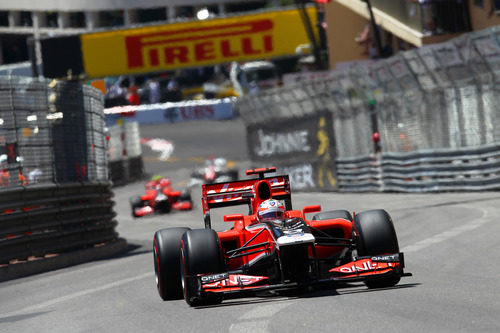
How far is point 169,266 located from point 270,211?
112cm

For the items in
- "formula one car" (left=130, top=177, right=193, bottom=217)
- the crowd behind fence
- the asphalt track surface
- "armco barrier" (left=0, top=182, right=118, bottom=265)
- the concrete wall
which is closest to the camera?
the asphalt track surface

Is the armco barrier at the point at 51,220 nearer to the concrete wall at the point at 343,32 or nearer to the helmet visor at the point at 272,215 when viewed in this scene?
the helmet visor at the point at 272,215

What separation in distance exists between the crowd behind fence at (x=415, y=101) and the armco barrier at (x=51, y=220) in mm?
7729

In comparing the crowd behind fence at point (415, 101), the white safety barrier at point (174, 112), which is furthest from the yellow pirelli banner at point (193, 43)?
the crowd behind fence at point (415, 101)

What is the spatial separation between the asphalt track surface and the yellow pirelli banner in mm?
29075

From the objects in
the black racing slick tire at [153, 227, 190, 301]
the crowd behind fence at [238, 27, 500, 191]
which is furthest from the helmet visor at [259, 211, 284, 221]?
the crowd behind fence at [238, 27, 500, 191]

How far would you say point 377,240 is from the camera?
33.2ft

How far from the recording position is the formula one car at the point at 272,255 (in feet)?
31.3

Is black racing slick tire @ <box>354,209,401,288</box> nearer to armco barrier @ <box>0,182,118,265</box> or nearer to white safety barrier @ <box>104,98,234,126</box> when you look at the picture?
armco barrier @ <box>0,182,118,265</box>

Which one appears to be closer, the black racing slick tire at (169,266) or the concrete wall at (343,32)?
the black racing slick tire at (169,266)

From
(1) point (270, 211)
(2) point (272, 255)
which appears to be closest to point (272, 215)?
(1) point (270, 211)

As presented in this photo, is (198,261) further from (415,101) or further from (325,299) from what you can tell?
(415,101)

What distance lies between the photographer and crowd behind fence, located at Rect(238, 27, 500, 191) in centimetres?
2181

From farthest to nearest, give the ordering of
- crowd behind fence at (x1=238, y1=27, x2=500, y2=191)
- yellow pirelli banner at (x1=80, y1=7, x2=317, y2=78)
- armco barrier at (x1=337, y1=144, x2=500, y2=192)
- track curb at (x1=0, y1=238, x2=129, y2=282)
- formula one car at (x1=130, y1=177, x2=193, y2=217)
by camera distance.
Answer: yellow pirelli banner at (x1=80, y1=7, x2=317, y2=78) → formula one car at (x1=130, y1=177, x2=193, y2=217) → armco barrier at (x1=337, y1=144, x2=500, y2=192) → crowd behind fence at (x1=238, y1=27, x2=500, y2=191) → track curb at (x1=0, y1=238, x2=129, y2=282)
